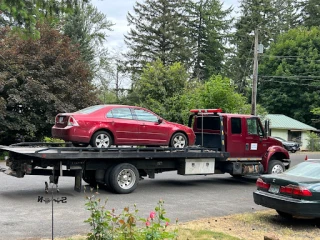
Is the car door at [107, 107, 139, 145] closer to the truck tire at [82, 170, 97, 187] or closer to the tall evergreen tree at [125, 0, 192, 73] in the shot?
the truck tire at [82, 170, 97, 187]

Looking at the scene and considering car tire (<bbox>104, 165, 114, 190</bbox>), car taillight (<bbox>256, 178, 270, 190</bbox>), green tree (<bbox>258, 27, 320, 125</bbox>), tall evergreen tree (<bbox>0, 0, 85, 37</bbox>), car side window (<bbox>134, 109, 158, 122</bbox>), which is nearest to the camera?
tall evergreen tree (<bbox>0, 0, 85, 37</bbox>)

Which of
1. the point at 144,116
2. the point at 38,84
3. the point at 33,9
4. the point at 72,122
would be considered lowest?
the point at 72,122

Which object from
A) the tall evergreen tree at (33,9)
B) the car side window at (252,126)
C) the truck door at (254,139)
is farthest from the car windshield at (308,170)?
the tall evergreen tree at (33,9)

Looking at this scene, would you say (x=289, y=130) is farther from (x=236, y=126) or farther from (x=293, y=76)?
(x=236, y=126)

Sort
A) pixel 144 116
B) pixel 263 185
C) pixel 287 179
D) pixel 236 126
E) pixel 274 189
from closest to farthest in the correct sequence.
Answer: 1. pixel 287 179
2. pixel 274 189
3. pixel 263 185
4. pixel 144 116
5. pixel 236 126

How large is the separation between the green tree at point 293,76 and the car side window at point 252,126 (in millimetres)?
34492

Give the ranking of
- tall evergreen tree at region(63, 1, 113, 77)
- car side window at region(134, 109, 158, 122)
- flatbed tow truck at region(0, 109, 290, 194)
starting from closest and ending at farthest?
flatbed tow truck at region(0, 109, 290, 194)
car side window at region(134, 109, 158, 122)
tall evergreen tree at region(63, 1, 113, 77)

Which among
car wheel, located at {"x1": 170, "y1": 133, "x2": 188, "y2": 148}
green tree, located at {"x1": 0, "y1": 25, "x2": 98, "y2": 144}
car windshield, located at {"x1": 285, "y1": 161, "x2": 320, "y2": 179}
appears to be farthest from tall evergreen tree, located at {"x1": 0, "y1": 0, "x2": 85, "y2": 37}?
green tree, located at {"x1": 0, "y1": 25, "x2": 98, "y2": 144}

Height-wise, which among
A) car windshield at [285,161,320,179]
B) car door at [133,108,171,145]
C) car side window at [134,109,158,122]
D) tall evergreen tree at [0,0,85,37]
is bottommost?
car windshield at [285,161,320,179]

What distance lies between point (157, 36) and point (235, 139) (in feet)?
113

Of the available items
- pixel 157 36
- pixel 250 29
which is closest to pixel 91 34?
pixel 157 36

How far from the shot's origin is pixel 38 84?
21312mm

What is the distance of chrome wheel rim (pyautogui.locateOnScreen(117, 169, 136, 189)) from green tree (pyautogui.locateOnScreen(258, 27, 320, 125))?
126 feet

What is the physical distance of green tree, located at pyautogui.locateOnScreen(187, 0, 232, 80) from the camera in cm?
5000
